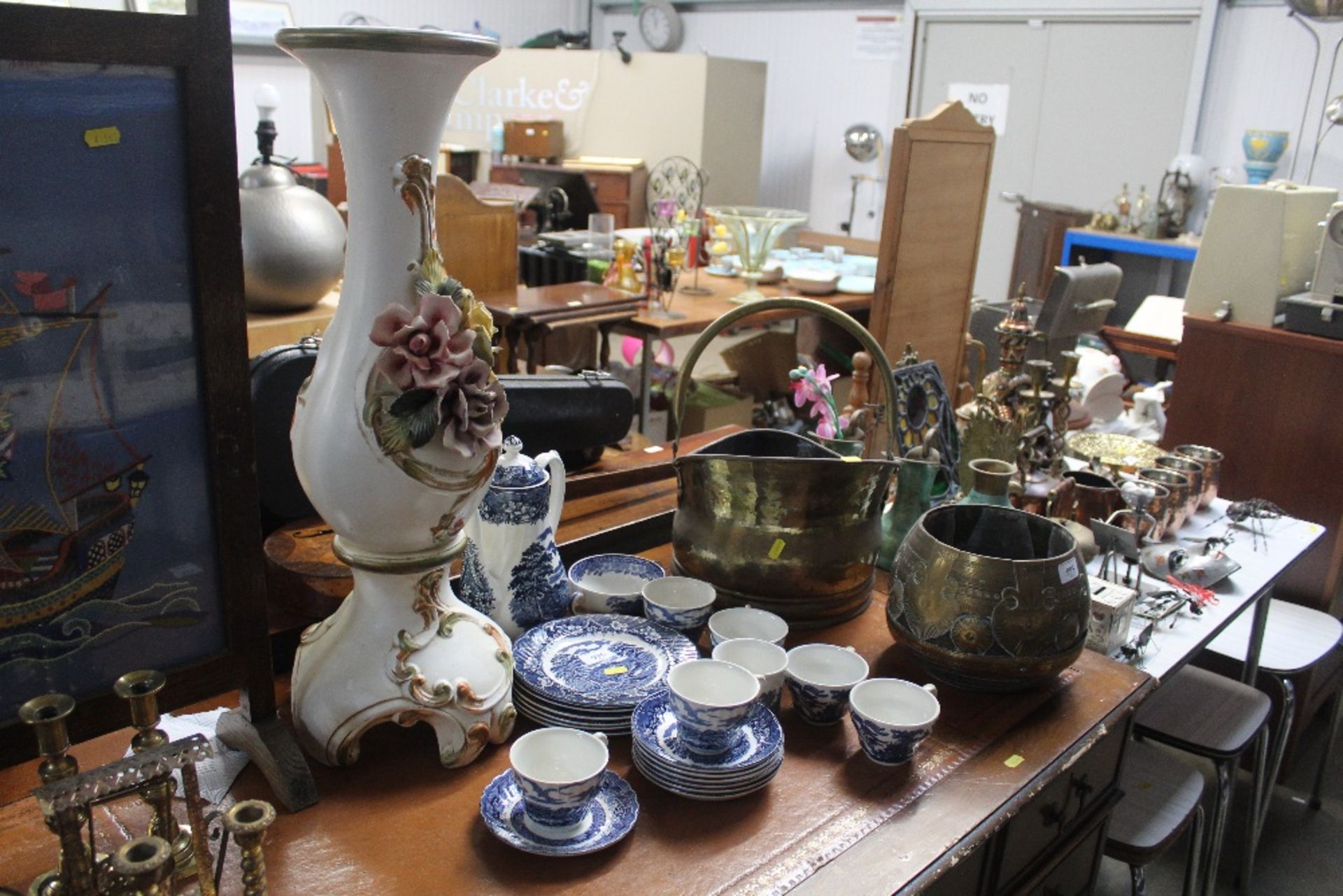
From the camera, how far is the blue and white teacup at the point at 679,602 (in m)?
1.23

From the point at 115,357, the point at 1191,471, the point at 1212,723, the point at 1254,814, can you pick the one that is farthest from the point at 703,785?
the point at 1254,814

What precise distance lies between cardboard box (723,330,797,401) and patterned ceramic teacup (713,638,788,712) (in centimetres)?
324

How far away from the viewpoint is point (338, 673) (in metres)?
0.99

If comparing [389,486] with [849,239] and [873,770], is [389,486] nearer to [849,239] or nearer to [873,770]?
[873,770]

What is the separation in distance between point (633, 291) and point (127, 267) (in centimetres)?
309

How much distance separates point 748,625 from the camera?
1255mm

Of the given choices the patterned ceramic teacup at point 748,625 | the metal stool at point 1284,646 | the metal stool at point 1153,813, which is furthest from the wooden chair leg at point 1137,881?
the patterned ceramic teacup at point 748,625

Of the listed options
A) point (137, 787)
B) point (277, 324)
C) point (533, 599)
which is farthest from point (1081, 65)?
point (137, 787)

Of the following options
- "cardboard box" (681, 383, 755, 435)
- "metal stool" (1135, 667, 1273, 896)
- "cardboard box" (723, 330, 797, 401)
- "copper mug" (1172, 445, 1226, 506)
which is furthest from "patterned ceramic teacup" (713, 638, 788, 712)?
"cardboard box" (723, 330, 797, 401)

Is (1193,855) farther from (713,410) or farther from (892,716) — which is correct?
(713,410)

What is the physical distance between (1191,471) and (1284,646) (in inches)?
19.9

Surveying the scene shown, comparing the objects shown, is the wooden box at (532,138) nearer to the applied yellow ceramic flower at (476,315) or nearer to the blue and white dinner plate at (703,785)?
the applied yellow ceramic flower at (476,315)

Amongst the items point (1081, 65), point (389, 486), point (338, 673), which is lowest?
point (338, 673)

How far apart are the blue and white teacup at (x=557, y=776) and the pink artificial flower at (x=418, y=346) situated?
338 millimetres
